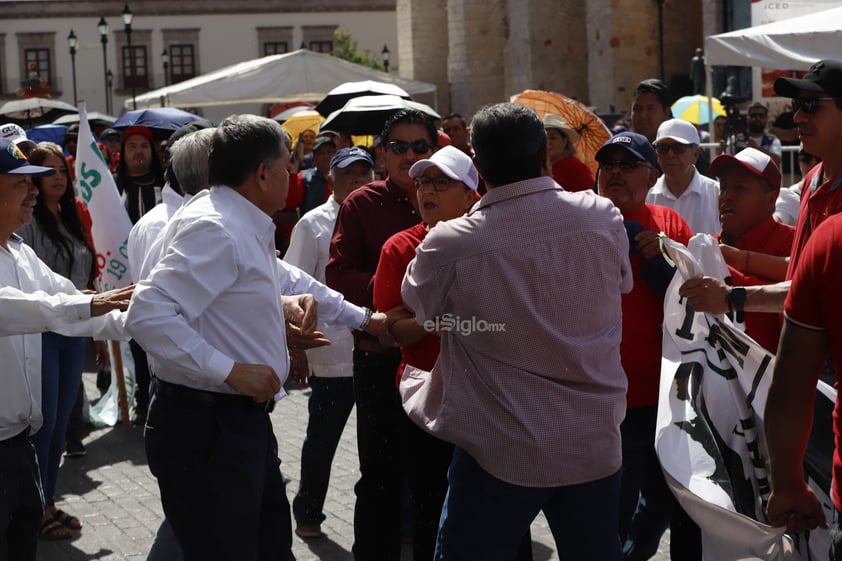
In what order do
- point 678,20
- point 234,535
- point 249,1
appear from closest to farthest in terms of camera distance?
point 234,535 < point 678,20 < point 249,1

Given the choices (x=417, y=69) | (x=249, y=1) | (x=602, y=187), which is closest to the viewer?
(x=602, y=187)

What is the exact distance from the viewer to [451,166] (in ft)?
14.8

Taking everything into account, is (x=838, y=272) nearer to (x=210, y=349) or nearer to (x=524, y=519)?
(x=524, y=519)

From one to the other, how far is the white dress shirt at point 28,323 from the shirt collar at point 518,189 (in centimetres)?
163

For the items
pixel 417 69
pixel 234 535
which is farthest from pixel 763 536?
pixel 417 69

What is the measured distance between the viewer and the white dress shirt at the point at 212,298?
378 centimetres

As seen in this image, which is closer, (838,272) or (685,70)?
(838,272)

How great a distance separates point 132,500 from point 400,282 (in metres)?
3.17

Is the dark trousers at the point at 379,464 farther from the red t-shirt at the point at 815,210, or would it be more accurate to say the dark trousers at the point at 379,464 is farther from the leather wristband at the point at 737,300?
the red t-shirt at the point at 815,210

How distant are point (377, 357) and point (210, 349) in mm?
1548

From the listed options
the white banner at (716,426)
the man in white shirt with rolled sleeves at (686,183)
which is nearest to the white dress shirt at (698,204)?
the man in white shirt with rolled sleeves at (686,183)

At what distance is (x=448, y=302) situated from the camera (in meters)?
3.70

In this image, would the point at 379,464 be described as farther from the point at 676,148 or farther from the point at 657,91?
the point at 657,91

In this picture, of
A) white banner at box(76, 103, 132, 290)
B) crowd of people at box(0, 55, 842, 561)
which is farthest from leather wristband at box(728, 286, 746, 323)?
white banner at box(76, 103, 132, 290)
